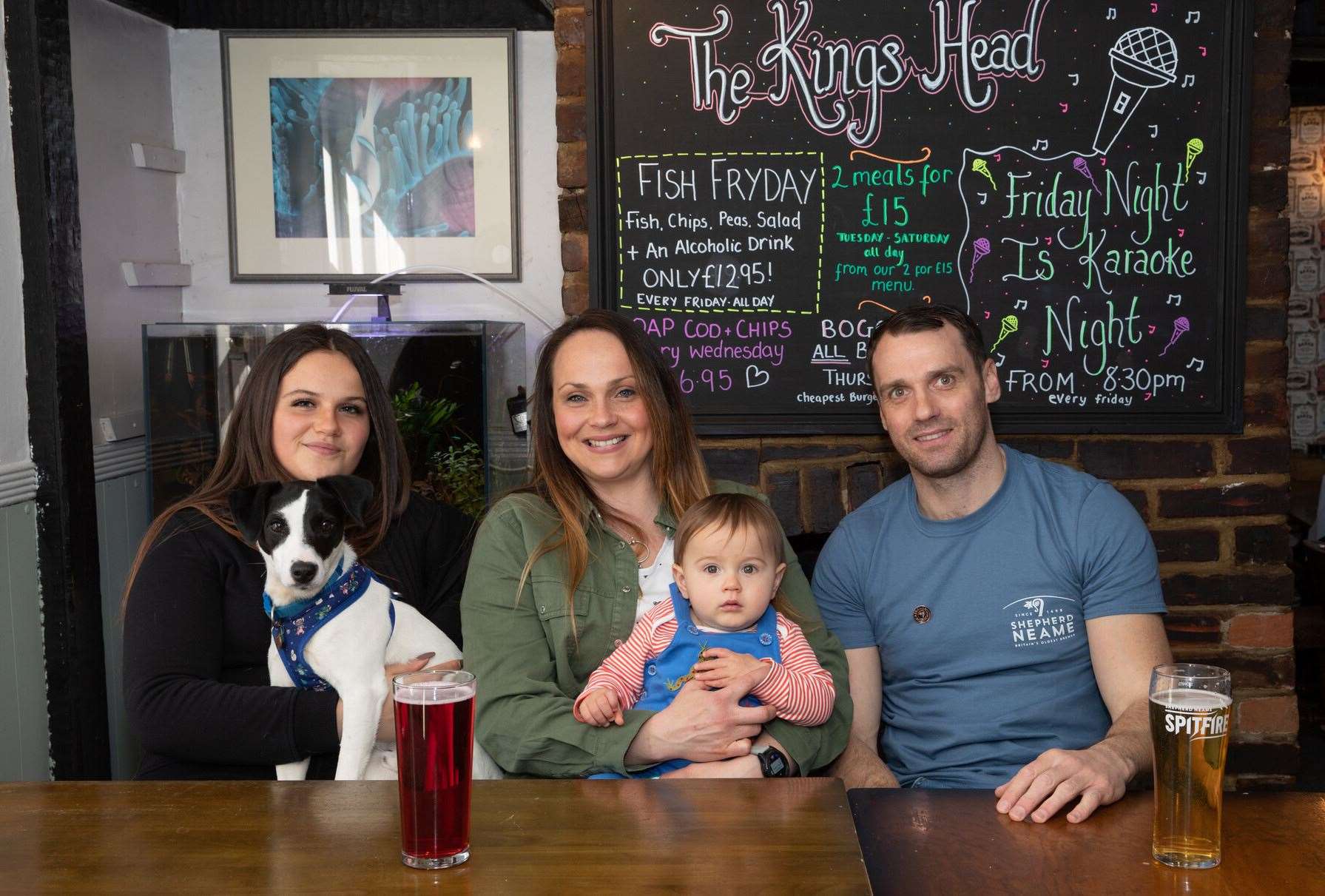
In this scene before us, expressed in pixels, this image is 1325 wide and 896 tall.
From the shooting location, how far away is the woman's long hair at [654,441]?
212cm

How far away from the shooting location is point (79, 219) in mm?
3004

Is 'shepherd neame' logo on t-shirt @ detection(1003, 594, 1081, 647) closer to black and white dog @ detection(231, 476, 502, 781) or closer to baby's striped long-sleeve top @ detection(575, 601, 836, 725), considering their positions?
baby's striped long-sleeve top @ detection(575, 601, 836, 725)

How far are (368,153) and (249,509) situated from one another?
1878 mm

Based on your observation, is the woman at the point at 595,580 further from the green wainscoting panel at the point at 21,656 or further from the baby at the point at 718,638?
the green wainscoting panel at the point at 21,656

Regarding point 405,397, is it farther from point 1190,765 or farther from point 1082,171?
point 1190,765

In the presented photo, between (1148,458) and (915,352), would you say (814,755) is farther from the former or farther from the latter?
(1148,458)

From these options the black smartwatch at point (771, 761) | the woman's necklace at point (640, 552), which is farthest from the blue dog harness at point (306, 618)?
the black smartwatch at point (771, 761)

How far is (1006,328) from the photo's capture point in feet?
9.66

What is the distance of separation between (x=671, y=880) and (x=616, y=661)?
80 centimetres

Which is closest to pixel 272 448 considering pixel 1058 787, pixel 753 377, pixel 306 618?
pixel 306 618

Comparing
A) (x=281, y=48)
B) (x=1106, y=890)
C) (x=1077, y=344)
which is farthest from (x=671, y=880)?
(x=281, y=48)

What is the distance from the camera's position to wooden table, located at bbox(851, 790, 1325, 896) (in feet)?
3.90

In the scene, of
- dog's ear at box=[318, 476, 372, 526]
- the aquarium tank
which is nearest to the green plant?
the aquarium tank

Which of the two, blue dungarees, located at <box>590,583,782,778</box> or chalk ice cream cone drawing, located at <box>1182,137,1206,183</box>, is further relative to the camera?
chalk ice cream cone drawing, located at <box>1182,137,1206,183</box>
